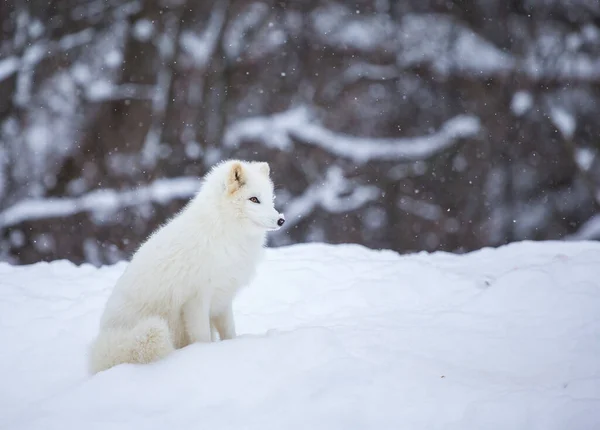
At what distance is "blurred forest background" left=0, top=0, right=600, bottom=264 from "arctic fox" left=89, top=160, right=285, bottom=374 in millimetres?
4048

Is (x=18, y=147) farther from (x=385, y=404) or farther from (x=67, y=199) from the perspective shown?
(x=385, y=404)

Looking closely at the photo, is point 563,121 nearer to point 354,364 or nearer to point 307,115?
point 307,115

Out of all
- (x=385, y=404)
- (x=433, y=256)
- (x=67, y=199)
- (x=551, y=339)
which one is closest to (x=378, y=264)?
(x=433, y=256)

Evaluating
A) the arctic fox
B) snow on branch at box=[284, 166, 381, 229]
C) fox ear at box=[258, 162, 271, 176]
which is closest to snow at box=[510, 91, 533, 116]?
snow on branch at box=[284, 166, 381, 229]

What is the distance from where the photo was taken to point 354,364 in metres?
1.84

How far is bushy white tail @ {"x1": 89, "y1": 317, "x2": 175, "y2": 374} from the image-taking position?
1.94 metres

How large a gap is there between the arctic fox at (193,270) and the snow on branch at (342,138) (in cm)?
409

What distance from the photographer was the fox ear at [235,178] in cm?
233

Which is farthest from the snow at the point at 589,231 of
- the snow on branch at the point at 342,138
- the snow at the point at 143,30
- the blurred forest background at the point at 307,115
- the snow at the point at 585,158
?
the snow at the point at 143,30

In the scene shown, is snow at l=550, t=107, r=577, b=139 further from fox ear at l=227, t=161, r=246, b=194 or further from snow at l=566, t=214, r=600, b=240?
fox ear at l=227, t=161, r=246, b=194

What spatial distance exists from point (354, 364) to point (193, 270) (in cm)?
85

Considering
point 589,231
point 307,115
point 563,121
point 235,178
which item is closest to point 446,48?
point 563,121

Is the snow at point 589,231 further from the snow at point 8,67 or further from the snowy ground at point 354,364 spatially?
the snow at point 8,67

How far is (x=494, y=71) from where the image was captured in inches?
246
